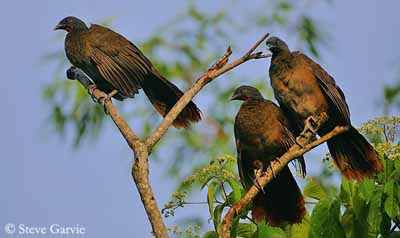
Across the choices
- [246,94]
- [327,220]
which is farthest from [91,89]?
[327,220]

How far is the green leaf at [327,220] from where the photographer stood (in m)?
3.65

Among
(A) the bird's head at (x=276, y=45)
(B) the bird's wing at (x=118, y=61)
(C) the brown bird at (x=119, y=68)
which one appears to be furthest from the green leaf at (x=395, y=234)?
(B) the bird's wing at (x=118, y=61)

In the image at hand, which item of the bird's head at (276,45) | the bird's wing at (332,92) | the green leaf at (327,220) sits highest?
the bird's head at (276,45)

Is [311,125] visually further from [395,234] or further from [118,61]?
[118,61]

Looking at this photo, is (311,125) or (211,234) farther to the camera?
(311,125)

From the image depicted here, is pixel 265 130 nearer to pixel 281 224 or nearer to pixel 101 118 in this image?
pixel 281 224

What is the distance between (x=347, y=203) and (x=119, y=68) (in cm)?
249

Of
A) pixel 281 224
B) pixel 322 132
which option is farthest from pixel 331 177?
pixel 281 224

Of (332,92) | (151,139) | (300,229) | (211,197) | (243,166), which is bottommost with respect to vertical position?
(300,229)

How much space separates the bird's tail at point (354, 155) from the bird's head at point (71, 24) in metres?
2.44

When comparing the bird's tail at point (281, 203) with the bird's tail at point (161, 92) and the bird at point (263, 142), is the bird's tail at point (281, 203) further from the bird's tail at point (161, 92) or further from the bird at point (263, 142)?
the bird's tail at point (161, 92)

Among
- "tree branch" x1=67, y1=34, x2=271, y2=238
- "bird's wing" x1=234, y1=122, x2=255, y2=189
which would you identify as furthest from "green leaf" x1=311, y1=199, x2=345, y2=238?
"bird's wing" x1=234, y1=122, x2=255, y2=189

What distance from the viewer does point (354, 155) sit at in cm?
506

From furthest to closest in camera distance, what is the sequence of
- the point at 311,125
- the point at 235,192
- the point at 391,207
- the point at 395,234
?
the point at 311,125 → the point at 235,192 → the point at 395,234 → the point at 391,207
